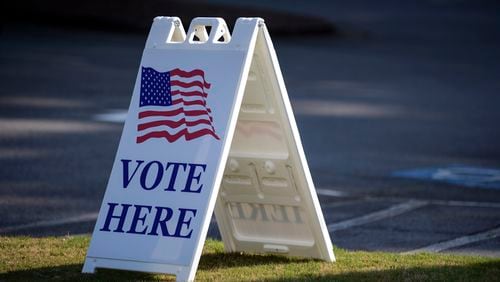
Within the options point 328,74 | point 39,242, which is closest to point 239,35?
point 39,242

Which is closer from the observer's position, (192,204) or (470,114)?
(192,204)

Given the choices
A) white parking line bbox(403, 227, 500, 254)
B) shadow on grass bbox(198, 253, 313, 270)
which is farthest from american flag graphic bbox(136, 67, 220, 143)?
white parking line bbox(403, 227, 500, 254)

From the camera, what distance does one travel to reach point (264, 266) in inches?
284

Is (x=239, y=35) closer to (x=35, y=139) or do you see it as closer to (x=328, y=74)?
(x=35, y=139)

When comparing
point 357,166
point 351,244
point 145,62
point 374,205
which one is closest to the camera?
point 145,62

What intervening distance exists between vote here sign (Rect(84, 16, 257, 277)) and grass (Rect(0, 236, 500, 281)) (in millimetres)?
262

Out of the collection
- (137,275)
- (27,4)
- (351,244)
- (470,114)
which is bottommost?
(27,4)

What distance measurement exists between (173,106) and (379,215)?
3417mm

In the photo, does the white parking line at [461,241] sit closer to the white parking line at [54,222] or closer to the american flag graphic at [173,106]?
→ the american flag graphic at [173,106]

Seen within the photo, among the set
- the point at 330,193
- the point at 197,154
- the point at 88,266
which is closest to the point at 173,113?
the point at 197,154

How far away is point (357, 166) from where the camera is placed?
40.9ft

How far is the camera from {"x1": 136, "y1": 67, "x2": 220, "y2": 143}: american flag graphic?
6.77m

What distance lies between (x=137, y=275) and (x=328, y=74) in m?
14.6

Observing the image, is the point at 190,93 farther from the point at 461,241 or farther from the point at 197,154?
the point at 461,241
